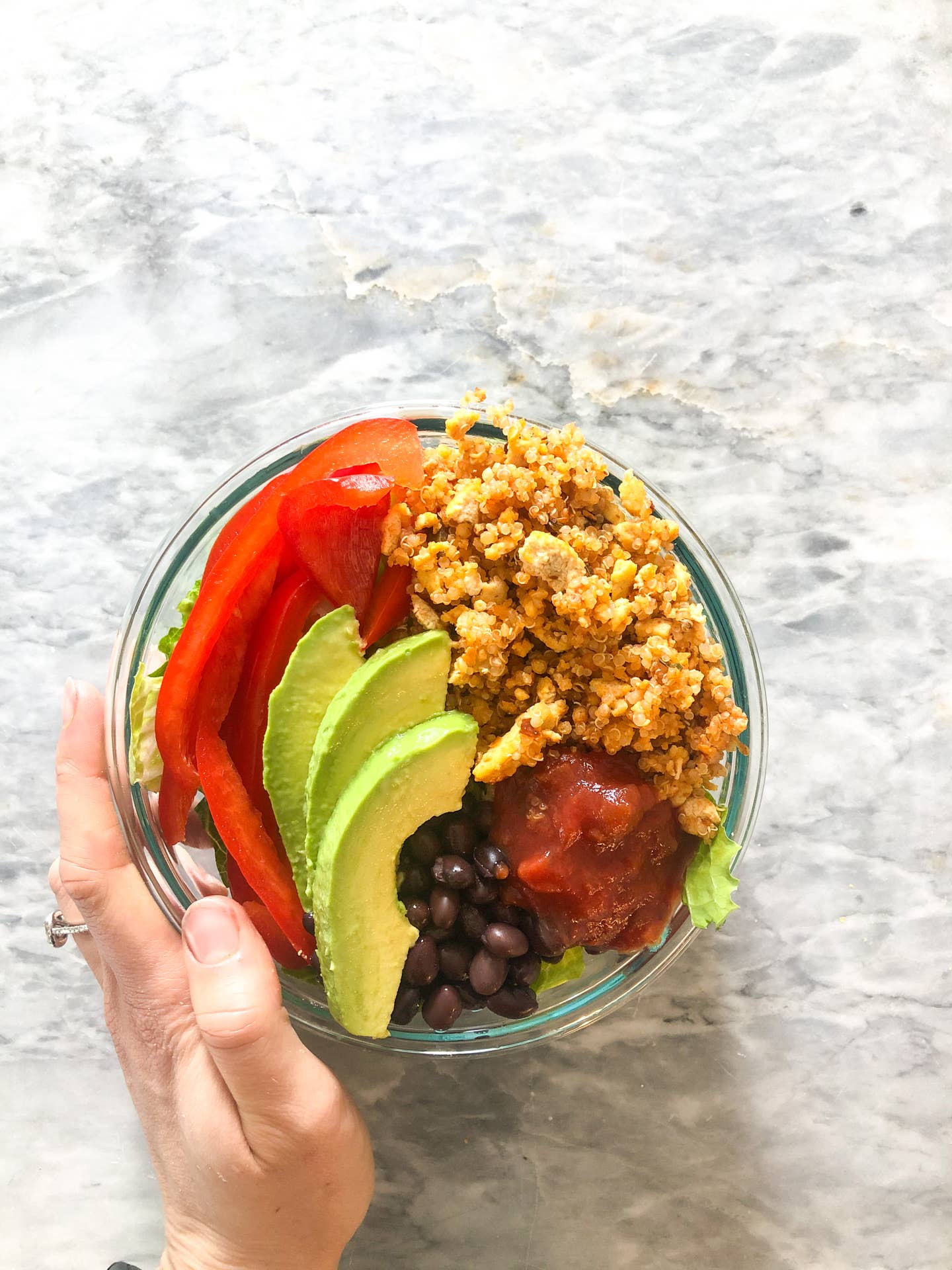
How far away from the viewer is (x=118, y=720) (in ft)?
5.69

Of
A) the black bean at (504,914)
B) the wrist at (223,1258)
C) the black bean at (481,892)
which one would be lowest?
the wrist at (223,1258)

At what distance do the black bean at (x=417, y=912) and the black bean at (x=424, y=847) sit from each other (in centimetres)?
5

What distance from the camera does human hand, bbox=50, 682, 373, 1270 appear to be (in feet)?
4.86

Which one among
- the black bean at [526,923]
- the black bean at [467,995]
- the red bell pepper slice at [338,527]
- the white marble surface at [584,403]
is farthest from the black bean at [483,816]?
the white marble surface at [584,403]

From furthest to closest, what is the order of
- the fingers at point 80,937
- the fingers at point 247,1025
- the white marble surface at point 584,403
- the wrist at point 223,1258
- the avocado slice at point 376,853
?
1. the white marble surface at point 584,403
2. the fingers at point 80,937
3. the wrist at point 223,1258
4. the fingers at point 247,1025
5. the avocado slice at point 376,853

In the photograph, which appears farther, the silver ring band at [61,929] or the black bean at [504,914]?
the silver ring band at [61,929]

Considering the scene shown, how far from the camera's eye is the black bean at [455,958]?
4.91 ft

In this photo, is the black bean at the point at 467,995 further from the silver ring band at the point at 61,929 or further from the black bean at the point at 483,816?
the silver ring band at the point at 61,929

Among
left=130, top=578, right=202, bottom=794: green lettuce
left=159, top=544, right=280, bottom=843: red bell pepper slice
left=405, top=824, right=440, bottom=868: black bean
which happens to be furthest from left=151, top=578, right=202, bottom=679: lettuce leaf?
left=405, top=824, right=440, bottom=868: black bean

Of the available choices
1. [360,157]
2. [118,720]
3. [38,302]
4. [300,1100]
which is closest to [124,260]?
[38,302]

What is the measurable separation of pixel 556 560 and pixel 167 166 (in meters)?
1.16

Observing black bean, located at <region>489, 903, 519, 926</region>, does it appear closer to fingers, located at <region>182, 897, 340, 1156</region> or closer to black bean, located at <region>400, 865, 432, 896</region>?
black bean, located at <region>400, 865, 432, 896</region>

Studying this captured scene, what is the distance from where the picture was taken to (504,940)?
4.79ft

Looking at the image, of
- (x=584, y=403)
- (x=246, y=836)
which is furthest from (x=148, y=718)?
(x=584, y=403)
